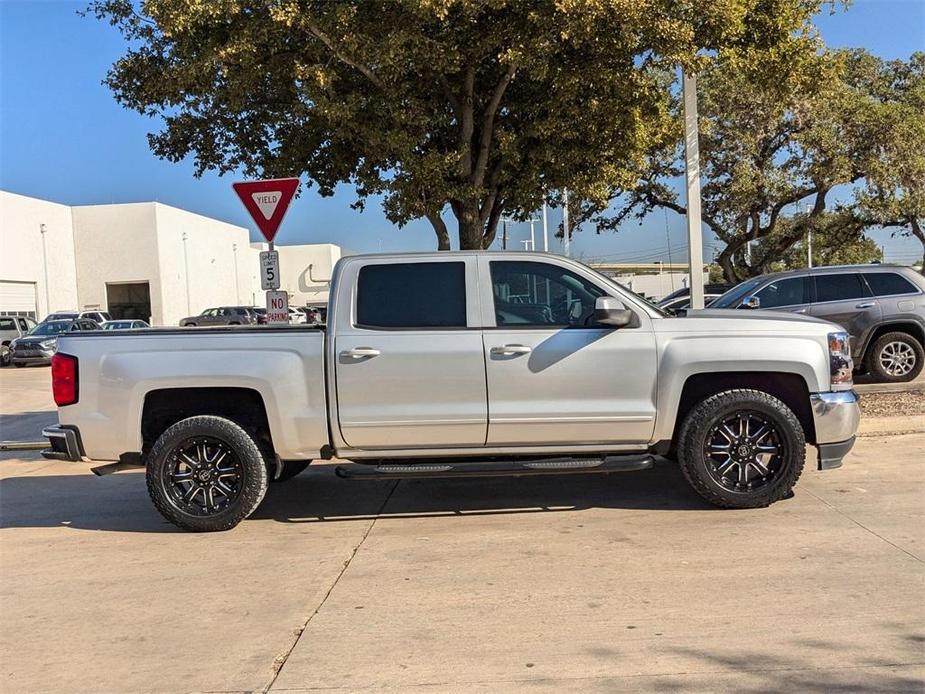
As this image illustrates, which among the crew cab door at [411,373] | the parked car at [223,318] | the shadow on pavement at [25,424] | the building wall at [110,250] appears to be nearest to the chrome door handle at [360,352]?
the crew cab door at [411,373]

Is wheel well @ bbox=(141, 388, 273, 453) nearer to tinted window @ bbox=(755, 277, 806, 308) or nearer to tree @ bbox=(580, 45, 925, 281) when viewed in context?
tinted window @ bbox=(755, 277, 806, 308)

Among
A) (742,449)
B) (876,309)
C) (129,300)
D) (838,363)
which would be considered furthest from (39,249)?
(838,363)

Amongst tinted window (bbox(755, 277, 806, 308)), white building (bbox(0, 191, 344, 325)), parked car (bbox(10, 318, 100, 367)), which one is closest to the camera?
tinted window (bbox(755, 277, 806, 308))

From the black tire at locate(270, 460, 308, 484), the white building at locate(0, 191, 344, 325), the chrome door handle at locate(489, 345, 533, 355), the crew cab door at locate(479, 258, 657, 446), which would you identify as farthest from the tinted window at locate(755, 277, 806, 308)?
the white building at locate(0, 191, 344, 325)

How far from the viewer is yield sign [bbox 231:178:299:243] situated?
820 cm

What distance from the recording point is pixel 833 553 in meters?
Answer: 4.96

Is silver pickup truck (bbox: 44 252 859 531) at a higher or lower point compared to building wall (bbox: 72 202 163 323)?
lower

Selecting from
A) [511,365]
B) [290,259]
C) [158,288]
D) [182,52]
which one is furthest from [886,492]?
[290,259]

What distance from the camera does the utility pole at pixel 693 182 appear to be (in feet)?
32.6

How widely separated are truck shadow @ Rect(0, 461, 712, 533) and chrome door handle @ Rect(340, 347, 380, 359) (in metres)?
1.42

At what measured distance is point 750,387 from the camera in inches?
236

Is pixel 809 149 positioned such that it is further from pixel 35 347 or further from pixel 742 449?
pixel 35 347

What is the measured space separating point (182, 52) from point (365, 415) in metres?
6.25

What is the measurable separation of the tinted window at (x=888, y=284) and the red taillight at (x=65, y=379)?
1063cm
